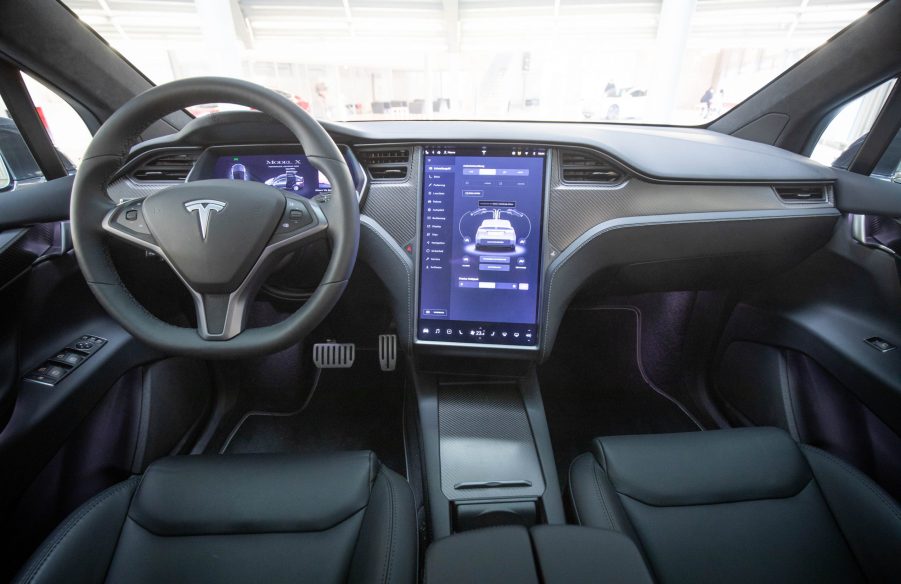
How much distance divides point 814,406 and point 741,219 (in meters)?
0.59

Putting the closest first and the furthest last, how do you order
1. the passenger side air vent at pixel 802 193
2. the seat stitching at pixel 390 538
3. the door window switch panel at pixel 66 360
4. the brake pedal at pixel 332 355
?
the seat stitching at pixel 390 538 < the door window switch panel at pixel 66 360 < the passenger side air vent at pixel 802 193 < the brake pedal at pixel 332 355

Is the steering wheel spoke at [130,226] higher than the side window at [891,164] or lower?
lower

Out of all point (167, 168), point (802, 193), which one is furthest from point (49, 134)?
point (802, 193)

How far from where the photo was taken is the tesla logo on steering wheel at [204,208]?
0.80 m

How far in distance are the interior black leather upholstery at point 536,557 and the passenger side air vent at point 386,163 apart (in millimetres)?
879

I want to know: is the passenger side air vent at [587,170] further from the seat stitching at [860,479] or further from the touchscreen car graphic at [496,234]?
the seat stitching at [860,479]

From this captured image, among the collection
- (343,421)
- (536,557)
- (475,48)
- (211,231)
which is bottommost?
(343,421)

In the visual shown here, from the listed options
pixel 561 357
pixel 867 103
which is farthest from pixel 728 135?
pixel 561 357

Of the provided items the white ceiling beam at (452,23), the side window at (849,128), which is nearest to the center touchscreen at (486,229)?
the side window at (849,128)

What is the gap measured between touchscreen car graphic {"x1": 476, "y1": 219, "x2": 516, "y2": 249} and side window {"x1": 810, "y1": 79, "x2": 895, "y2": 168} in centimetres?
107

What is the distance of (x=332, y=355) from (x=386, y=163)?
0.81m

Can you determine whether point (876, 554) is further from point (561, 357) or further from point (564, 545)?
point (561, 357)

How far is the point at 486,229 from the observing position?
1.12 meters

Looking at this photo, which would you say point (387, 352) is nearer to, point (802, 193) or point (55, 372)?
point (55, 372)
